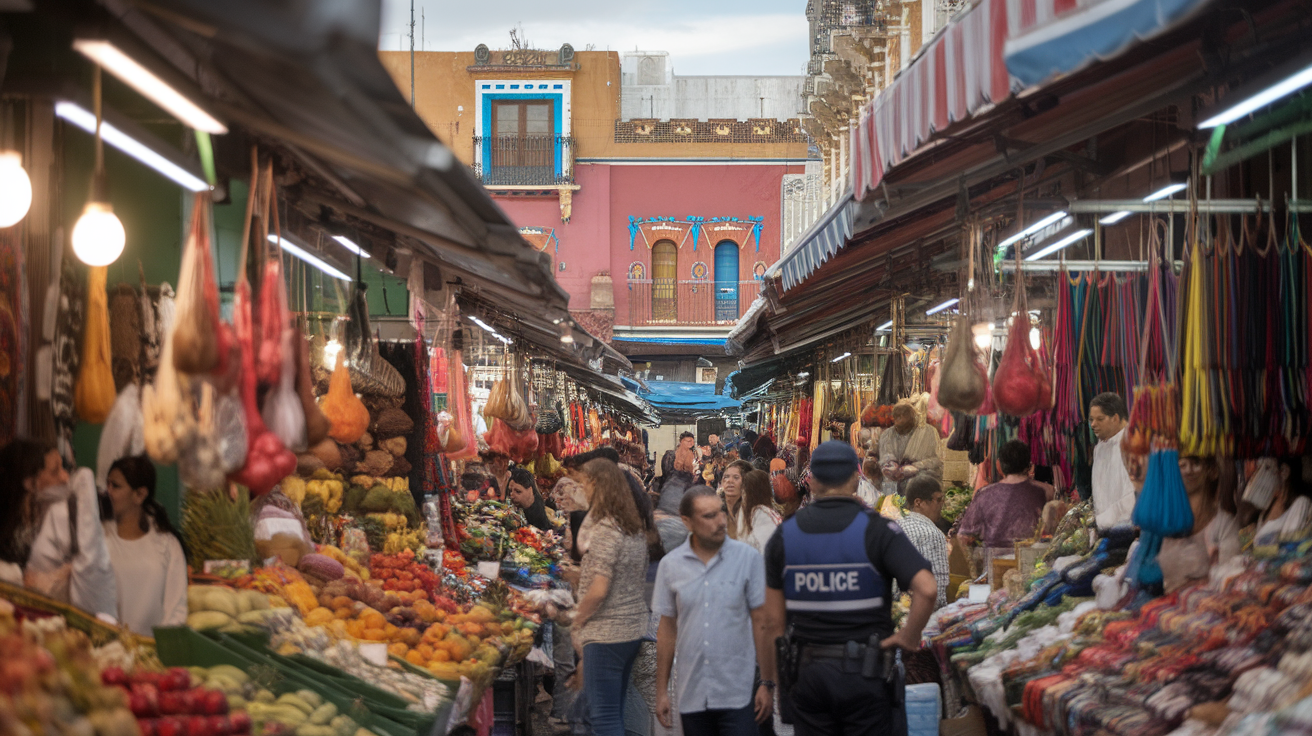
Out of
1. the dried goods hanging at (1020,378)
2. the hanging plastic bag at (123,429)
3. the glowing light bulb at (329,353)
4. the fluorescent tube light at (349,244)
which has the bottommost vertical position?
the hanging plastic bag at (123,429)

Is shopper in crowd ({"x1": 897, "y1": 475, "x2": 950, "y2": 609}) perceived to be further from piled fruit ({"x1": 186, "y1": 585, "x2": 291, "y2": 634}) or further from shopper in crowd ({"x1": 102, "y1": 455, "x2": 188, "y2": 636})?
shopper in crowd ({"x1": 102, "y1": 455, "x2": 188, "y2": 636})

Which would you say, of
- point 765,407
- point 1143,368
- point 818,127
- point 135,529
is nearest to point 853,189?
point 1143,368

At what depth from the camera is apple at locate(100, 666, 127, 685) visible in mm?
3586

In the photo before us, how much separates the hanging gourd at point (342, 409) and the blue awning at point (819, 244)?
2.33 meters

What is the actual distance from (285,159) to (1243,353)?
3.41 metres

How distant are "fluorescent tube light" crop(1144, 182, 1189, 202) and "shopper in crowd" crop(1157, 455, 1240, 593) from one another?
3.47ft

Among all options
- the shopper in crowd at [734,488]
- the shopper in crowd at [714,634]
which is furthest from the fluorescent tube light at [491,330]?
the shopper in crowd at [714,634]

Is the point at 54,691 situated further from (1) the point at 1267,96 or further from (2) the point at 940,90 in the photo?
(1) the point at 1267,96

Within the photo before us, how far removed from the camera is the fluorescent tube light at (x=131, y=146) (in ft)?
12.3

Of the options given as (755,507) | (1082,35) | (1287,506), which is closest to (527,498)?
(755,507)

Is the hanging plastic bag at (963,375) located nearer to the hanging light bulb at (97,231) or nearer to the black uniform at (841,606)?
the black uniform at (841,606)

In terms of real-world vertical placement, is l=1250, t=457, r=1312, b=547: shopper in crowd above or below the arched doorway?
below

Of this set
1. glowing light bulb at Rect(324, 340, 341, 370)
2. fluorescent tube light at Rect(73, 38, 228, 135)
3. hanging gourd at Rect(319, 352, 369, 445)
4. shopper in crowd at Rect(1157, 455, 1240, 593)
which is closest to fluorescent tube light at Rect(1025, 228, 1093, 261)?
Result: shopper in crowd at Rect(1157, 455, 1240, 593)

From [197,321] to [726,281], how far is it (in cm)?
2549
